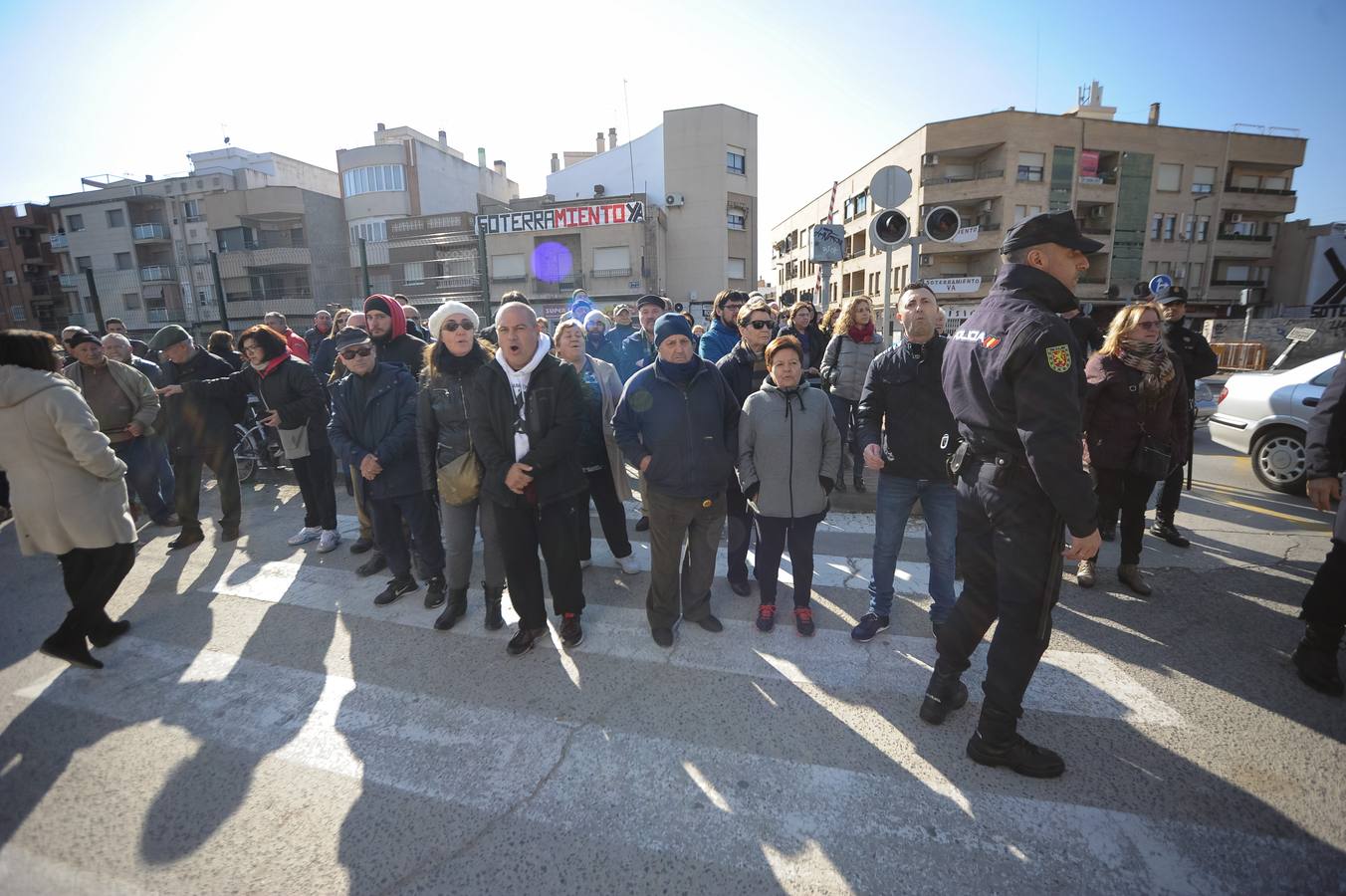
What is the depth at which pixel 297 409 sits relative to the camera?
5082 mm

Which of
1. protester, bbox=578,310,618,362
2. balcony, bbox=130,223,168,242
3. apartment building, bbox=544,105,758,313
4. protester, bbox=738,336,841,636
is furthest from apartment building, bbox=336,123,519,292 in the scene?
protester, bbox=738,336,841,636

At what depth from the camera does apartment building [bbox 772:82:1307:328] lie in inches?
1323

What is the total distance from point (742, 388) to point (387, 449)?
263 centimetres

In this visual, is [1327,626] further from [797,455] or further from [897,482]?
[797,455]

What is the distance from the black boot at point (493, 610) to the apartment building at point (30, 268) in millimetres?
64580

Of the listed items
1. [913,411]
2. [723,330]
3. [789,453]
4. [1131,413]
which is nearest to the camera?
[913,411]

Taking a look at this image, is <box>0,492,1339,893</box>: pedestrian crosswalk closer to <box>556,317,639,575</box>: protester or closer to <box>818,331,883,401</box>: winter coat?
<box>556,317,639,575</box>: protester

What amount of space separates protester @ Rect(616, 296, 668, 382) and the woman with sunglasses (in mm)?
4286

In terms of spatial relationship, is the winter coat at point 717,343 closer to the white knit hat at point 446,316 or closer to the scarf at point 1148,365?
the white knit hat at point 446,316

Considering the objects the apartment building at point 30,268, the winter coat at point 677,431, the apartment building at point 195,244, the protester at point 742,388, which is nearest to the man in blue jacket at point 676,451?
the winter coat at point 677,431

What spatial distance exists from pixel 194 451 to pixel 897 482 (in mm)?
6517

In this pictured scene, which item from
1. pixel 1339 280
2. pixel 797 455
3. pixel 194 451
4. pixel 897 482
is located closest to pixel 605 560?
pixel 797 455

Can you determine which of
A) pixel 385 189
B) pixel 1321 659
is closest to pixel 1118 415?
pixel 1321 659

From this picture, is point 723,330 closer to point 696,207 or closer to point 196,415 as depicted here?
point 196,415
